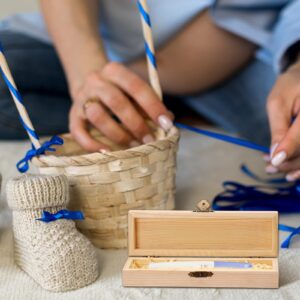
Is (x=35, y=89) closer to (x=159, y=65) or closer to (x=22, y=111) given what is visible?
(x=159, y=65)

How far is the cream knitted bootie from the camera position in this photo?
23.8 inches

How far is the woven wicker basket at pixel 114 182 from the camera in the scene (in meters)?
0.67

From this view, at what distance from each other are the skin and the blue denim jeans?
0.04 metres

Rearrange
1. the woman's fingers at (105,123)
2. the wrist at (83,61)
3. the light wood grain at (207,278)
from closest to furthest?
1. the light wood grain at (207,278)
2. the woman's fingers at (105,123)
3. the wrist at (83,61)

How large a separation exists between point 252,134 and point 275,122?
1.03 feet

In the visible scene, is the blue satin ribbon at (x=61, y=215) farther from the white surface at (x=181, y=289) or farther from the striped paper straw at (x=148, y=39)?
the striped paper straw at (x=148, y=39)

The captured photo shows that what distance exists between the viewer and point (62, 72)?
1210 mm

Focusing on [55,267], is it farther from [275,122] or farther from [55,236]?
A: [275,122]

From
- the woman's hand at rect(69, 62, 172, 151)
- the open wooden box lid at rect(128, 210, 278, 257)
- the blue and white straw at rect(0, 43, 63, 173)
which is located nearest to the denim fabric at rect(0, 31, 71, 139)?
the woman's hand at rect(69, 62, 172, 151)

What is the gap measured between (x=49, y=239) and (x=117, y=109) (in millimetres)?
230

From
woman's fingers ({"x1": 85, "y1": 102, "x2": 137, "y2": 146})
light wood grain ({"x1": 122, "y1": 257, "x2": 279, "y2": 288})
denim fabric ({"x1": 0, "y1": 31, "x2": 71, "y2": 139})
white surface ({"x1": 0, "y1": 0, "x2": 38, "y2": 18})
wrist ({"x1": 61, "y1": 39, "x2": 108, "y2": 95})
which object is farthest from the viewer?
white surface ({"x1": 0, "y1": 0, "x2": 38, "y2": 18})

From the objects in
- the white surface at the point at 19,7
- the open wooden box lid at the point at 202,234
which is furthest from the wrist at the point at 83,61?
the white surface at the point at 19,7

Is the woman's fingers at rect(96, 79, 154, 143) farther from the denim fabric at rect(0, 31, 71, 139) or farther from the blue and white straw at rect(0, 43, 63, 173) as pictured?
the denim fabric at rect(0, 31, 71, 139)

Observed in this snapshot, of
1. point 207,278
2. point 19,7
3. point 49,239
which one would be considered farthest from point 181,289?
point 19,7
